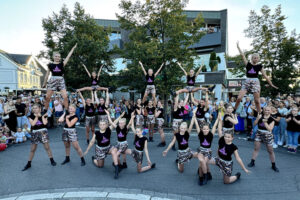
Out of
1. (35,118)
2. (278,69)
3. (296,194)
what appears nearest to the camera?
(296,194)

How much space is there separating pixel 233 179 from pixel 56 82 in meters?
6.12

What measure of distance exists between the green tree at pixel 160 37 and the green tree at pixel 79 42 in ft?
11.3

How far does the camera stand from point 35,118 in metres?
5.16

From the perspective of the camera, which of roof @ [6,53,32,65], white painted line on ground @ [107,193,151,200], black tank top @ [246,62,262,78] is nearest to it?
white painted line on ground @ [107,193,151,200]

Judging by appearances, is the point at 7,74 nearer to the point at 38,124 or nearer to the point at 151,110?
the point at 38,124

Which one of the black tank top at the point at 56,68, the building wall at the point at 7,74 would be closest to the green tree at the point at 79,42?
the black tank top at the point at 56,68

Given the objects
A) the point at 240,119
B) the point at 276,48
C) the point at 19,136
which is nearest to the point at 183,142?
the point at 240,119

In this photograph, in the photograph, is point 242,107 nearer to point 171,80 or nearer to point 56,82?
point 171,80

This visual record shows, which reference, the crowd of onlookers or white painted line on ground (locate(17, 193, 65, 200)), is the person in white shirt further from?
white painted line on ground (locate(17, 193, 65, 200))

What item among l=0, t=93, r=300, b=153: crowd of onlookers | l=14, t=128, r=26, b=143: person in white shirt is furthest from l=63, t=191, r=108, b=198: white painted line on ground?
l=14, t=128, r=26, b=143: person in white shirt

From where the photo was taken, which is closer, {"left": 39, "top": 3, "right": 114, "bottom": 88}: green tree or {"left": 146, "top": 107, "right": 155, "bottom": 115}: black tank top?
{"left": 146, "top": 107, "right": 155, "bottom": 115}: black tank top

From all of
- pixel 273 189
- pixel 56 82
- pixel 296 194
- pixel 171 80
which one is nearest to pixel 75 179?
pixel 56 82

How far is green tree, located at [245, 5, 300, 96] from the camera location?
447 inches

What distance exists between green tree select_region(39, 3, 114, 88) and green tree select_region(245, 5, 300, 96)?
37.3ft
